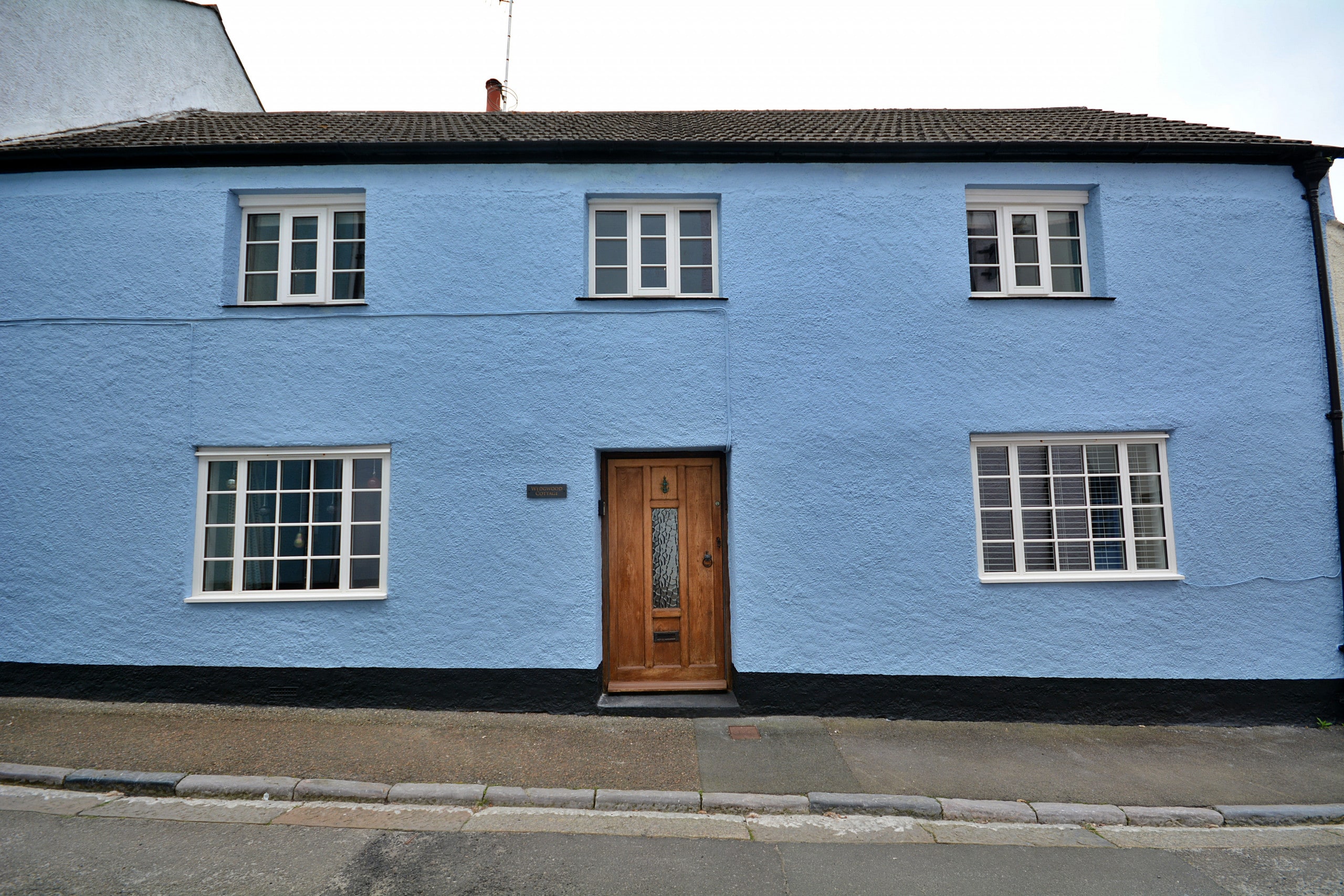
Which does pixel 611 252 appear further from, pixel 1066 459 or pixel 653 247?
pixel 1066 459

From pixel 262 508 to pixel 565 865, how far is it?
4605 millimetres

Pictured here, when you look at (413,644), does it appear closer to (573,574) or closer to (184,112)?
(573,574)

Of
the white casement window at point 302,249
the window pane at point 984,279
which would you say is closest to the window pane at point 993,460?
the window pane at point 984,279

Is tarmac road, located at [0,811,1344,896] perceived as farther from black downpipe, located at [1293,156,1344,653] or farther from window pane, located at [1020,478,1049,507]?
black downpipe, located at [1293,156,1344,653]

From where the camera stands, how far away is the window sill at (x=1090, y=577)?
21.5 ft

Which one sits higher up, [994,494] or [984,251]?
[984,251]

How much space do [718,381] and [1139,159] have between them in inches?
186

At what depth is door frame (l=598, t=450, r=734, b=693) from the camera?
6.91 metres

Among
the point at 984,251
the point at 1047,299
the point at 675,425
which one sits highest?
the point at 984,251

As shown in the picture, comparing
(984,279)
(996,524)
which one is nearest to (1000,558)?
(996,524)

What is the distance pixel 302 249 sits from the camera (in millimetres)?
7191

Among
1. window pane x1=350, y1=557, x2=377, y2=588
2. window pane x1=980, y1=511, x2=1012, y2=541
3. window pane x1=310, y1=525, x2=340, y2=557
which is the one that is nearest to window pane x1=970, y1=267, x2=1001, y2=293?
window pane x1=980, y1=511, x2=1012, y2=541

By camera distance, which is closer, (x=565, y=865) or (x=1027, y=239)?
(x=565, y=865)

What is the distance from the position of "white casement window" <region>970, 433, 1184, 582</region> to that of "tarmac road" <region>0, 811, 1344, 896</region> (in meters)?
2.60
